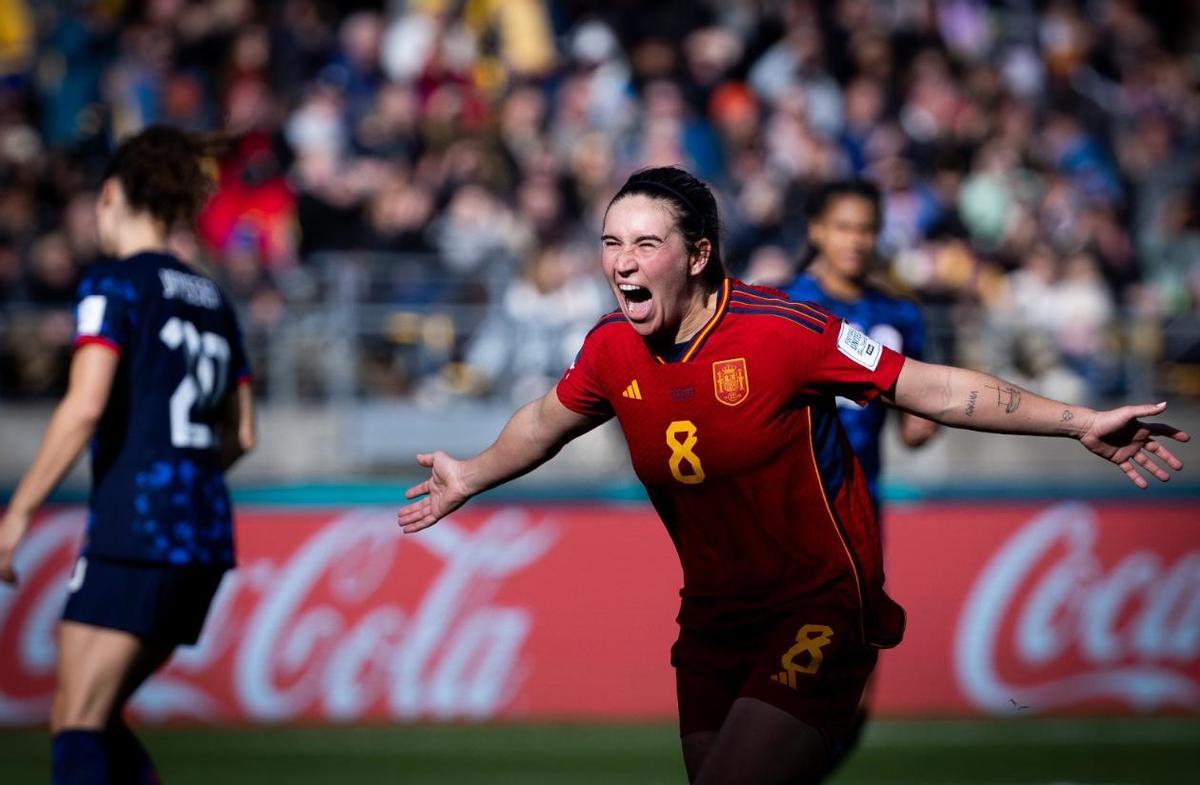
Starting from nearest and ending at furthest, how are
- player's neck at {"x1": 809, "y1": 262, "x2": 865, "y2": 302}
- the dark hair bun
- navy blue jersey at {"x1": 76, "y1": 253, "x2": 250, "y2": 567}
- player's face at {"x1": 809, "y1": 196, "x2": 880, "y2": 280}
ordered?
navy blue jersey at {"x1": 76, "y1": 253, "x2": 250, "y2": 567}, the dark hair bun, player's face at {"x1": 809, "y1": 196, "x2": 880, "y2": 280}, player's neck at {"x1": 809, "y1": 262, "x2": 865, "y2": 302}

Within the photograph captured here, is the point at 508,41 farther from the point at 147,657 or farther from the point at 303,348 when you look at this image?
the point at 147,657

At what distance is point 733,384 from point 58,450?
2246mm

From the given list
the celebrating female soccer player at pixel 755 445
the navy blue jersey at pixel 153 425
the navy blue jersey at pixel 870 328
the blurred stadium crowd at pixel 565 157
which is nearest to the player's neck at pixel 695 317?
the celebrating female soccer player at pixel 755 445

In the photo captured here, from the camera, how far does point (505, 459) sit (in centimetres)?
533

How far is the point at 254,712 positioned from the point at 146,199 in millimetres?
5271

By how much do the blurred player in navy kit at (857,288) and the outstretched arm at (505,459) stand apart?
213 cm

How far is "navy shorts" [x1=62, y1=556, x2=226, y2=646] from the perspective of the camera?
556 cm

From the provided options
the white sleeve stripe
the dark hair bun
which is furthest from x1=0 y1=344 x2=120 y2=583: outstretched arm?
the dark hair bun

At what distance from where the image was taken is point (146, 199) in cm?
595

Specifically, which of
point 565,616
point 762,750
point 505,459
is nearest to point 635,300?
point 505,459

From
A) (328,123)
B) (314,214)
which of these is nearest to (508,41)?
(328,123)

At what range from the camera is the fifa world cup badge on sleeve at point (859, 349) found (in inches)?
192

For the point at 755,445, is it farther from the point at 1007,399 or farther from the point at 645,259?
the point at 1007,399

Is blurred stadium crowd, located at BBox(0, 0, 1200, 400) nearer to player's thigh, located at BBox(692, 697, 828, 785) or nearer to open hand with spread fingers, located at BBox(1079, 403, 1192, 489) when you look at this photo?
open hand with spread fingers, located at BBox(1079, 403, 1192, 489)
